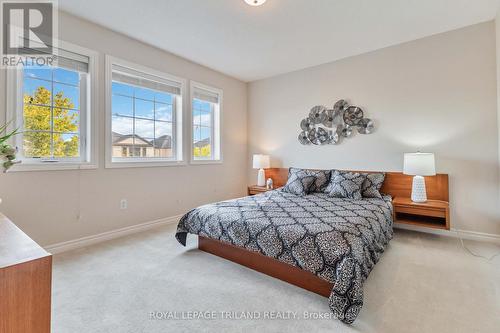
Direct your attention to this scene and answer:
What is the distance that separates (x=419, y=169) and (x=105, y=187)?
12.5 ft

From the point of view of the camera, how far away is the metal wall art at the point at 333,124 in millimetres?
3680

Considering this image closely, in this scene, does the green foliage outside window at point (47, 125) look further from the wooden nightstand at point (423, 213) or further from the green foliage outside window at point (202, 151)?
the wooden nightstand at point (423, 213)

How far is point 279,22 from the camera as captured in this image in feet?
9.09

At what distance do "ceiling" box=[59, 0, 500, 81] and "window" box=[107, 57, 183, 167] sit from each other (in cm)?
49

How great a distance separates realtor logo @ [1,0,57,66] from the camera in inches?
89.7

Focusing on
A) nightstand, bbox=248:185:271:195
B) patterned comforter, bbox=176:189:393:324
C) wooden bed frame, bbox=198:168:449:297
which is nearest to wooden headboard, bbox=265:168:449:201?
wooden bed frame, bbox=198:168:449:297

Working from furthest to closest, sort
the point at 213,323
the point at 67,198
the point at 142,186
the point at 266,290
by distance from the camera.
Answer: the point at 142,186 < the point at 67,198 < the point at 266,290 < the point at 213,323

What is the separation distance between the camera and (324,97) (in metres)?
4.03

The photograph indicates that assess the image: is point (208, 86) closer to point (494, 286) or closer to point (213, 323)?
point (213, 323)

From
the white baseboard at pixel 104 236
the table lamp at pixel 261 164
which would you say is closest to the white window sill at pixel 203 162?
the table lamp at pixel 261 164

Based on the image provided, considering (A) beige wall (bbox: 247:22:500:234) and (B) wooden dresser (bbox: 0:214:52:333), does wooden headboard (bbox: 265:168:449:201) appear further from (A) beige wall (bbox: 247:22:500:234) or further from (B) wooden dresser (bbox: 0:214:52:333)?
(B) wooden dresser (bbox: 0:214:52:333)

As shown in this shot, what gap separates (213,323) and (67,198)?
221cm

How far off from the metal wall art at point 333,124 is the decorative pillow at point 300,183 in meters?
0.78

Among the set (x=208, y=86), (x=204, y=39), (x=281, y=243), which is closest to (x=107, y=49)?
(x=204, y=39)
